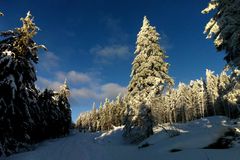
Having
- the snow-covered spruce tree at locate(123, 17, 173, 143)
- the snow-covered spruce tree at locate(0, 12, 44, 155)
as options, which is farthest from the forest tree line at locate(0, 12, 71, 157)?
the snow-covered spruce tree at locate(123, 17, 173, 143)

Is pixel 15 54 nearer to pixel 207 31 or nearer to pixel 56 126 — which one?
pixel 207 31

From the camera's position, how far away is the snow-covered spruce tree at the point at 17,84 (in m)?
17.7

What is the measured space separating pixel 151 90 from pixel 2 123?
1637 cm

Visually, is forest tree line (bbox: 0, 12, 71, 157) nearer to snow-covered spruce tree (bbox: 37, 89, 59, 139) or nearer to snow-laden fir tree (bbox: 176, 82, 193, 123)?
snow-covered spruce tree (bbox: 37, 89, 59, 139)

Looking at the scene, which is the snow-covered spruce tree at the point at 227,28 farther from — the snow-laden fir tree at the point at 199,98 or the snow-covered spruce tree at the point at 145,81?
the snow-laden fir tree at the point at 199,98

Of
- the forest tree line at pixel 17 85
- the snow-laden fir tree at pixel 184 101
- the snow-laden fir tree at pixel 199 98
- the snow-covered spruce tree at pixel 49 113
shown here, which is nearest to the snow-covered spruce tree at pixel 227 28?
the forest tree line at pixel 17 85

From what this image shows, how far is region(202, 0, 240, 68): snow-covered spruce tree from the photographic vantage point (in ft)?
51.2

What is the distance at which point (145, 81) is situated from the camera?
29500mm

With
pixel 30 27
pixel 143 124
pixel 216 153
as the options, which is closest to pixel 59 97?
pixel 143 124

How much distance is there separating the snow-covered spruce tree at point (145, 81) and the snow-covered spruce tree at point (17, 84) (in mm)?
12185

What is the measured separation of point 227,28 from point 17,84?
1529 cm

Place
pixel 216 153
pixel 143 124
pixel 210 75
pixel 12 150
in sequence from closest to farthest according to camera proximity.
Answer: pixel 216 153 → pixel 12 150 → pixel 143 124 → pixel 210 75

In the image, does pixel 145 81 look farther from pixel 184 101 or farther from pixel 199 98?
pixel 184 101

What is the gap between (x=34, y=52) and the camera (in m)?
22.1
